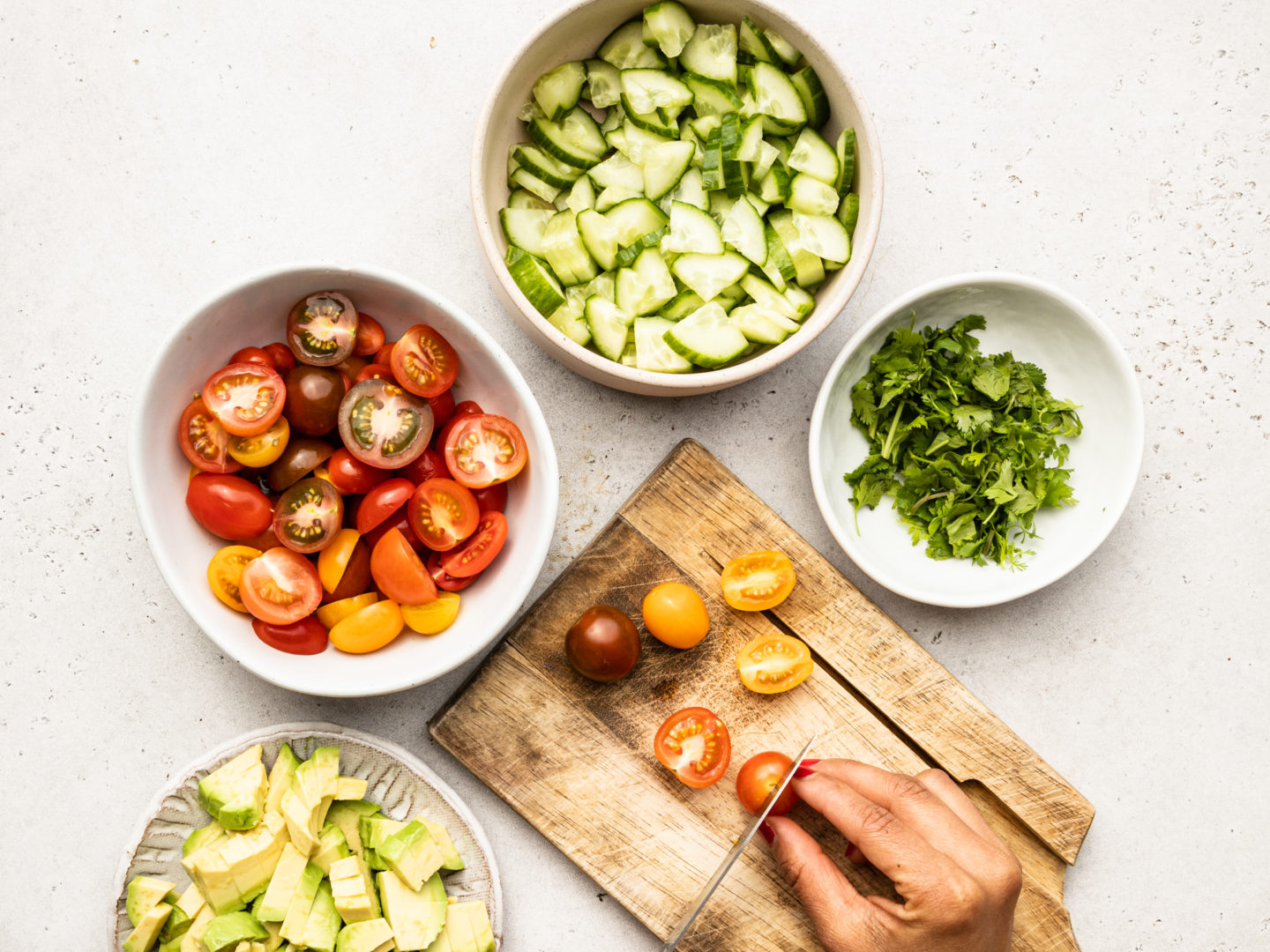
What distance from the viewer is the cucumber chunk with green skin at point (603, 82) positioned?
1921 mm

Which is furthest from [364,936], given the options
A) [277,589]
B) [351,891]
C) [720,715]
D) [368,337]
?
[368,337]

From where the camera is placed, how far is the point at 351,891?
189 cm

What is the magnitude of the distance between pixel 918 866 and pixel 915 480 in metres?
0.83

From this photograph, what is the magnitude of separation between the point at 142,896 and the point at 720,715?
130 centimetres

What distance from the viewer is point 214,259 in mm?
2086

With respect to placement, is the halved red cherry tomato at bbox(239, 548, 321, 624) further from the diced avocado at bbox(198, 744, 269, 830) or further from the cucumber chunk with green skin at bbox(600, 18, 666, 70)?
the cucumber chunk with green skin at bbox(600, 18, 666, 70)

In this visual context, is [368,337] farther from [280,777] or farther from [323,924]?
[323,924]

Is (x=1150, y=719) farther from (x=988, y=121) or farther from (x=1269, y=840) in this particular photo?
(x=988, y=121)

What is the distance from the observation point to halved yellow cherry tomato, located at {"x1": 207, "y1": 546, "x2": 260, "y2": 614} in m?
1.74

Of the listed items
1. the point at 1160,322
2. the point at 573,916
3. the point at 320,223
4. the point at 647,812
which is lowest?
the point at 573,916

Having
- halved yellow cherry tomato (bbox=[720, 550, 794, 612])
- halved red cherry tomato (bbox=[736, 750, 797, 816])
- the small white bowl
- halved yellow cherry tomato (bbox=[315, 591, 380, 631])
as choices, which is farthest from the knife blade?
halved yellow cherry tomato (bbox=[315, 591, 380, 631])

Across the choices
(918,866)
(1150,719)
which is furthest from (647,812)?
(1150,719)

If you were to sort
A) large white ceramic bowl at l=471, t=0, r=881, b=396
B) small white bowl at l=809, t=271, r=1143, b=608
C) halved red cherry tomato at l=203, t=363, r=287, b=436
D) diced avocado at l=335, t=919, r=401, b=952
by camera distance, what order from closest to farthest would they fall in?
halved red cherry tomato at l=203, t=363, r=287, b=436, large white ceramic bowl at l=471, t=0, r=881, b=396, diced avocado at l=335, t=919, r=401, b=952, small white bowl at l=809, t=271, r=1143, b=608

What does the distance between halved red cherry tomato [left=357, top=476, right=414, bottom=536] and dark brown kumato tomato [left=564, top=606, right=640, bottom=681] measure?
1.54 ft
